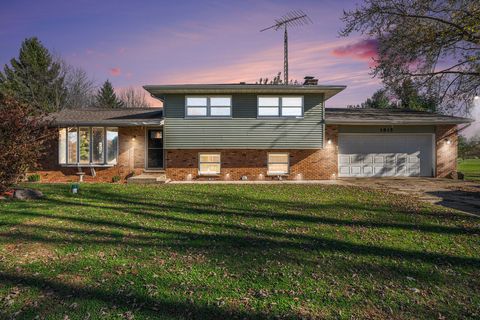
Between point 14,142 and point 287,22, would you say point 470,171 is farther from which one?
point 14,142

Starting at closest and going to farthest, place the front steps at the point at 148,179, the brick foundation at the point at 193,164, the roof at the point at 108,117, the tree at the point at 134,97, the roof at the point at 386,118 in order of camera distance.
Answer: the front steps at the point at 148,179
the roof at the point at 108,117
the brick foundation at the point at 193,164
the roof at the point at 386,118
the tree at the point at 134,97

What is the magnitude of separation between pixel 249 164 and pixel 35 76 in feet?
107

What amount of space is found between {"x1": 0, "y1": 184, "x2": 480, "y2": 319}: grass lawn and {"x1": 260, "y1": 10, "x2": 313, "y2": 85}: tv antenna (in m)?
14.9

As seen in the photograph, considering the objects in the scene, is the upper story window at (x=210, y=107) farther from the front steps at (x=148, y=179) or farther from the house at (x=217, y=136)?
the front steps at (x=148, y=179)

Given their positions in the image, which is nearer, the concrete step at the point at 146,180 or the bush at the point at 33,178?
the concrete step at the point at 146,180

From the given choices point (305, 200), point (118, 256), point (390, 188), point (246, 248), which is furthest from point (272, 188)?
point (118, 256)

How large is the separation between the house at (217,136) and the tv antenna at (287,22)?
6103 millimetres

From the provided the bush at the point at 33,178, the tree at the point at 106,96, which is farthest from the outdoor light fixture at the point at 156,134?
the tree at the point at 106,96

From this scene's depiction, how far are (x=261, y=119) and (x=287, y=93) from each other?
1.96m

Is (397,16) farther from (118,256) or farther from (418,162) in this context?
(118,256)

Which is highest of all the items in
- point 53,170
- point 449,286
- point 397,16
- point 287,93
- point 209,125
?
point 397,16

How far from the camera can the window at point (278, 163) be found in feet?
49.9

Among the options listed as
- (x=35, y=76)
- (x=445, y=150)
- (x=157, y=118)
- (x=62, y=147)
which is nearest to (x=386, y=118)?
(x=445, y=150)

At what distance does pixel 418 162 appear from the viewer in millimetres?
16094
